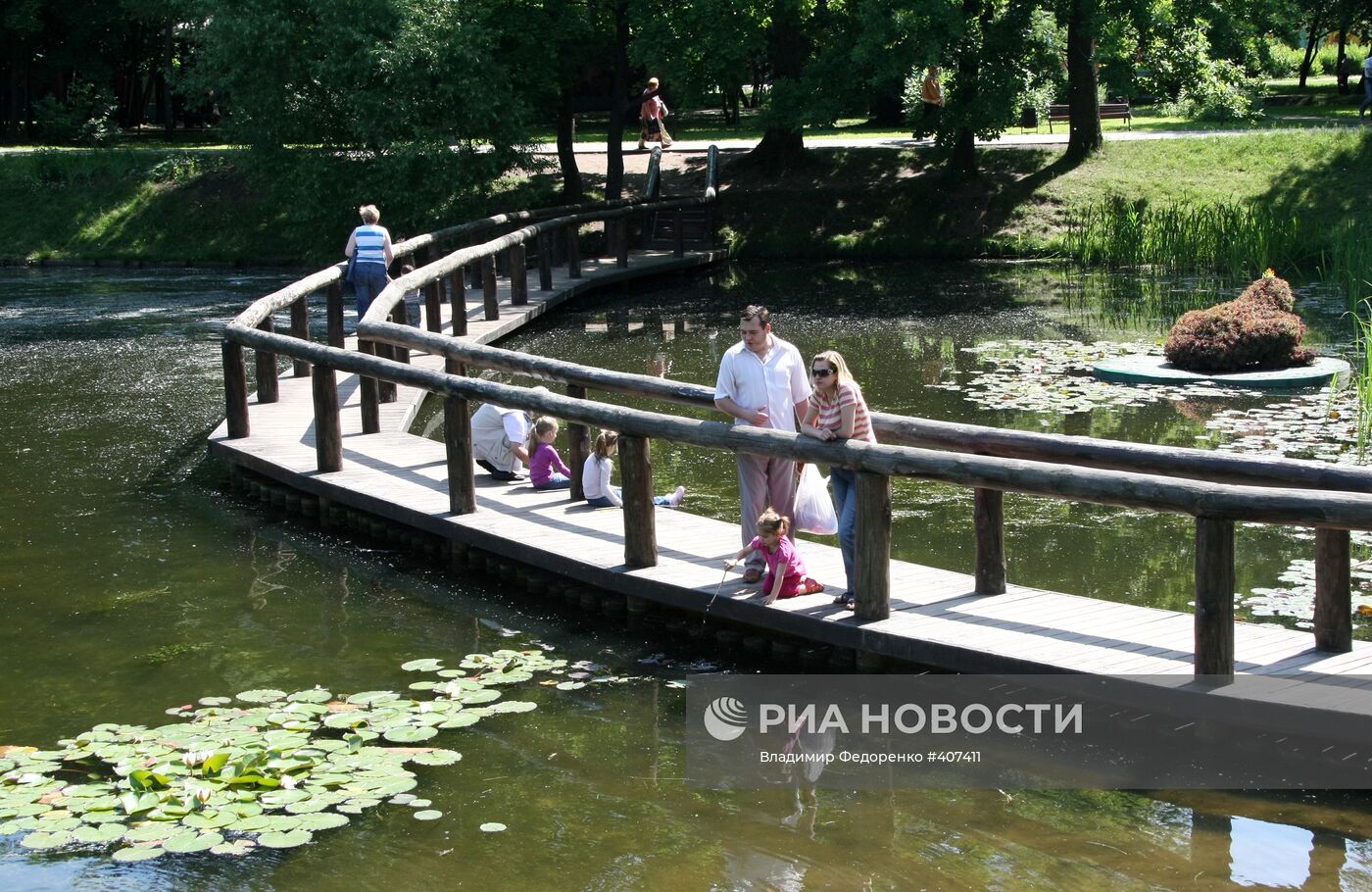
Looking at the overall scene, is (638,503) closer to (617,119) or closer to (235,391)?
(235,391)

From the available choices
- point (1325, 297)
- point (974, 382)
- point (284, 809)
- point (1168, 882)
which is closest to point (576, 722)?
point (284, 809)

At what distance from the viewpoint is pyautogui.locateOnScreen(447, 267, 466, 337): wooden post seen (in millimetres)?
19172

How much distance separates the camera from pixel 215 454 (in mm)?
13961

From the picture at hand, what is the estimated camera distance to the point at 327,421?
478 inches

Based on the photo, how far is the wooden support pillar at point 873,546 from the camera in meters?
8.02

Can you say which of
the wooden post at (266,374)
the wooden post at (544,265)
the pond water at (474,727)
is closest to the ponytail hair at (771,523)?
the pond water at (474,727)

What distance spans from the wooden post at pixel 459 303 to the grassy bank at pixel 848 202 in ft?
28.7

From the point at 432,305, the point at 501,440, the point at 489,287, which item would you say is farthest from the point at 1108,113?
the point at 501,440

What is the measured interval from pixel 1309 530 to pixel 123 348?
14.9 m

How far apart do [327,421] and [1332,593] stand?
747 centimetres

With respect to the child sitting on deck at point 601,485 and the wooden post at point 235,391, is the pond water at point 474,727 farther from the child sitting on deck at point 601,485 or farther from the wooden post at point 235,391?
the child sitting on deck at point 601,485

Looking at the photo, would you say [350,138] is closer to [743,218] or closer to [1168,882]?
[743,218]

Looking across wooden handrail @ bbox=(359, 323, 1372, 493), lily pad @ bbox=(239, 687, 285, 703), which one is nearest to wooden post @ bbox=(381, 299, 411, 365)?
wooden handrail @ bbox=(359, 323, 1372, 493)

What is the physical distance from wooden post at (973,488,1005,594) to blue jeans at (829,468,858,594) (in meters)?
0.65
